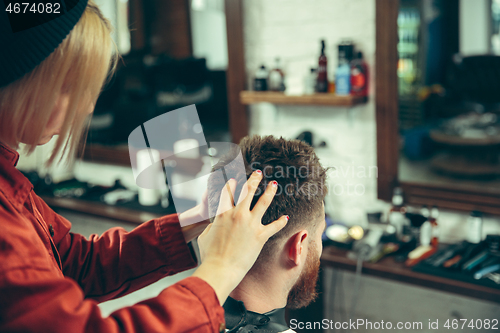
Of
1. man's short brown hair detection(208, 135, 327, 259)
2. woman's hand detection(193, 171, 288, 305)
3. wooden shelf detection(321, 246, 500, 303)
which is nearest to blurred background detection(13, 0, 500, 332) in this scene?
wooden shelf detection(321, 246, 500, 303)

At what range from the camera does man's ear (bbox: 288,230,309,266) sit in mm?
1071

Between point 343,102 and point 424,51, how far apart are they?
4.27 m

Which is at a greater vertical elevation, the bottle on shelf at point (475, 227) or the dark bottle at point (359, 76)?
the dark bottle at point (359, 76)

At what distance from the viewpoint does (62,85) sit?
75 cm

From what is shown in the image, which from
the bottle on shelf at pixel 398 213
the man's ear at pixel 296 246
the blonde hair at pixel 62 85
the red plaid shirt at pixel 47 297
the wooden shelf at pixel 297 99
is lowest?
the bottle on shelf at pixel 398 213

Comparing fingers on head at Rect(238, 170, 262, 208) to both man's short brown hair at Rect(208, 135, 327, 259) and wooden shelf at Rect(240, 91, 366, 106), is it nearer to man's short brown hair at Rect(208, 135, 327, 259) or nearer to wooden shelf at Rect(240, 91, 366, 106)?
man's short brown hair at Rect(208, 135, 327, 259)

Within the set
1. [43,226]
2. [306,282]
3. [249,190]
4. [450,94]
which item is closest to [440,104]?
[450,94]

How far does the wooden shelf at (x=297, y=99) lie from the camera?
205 centimetres

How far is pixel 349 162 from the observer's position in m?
2.26

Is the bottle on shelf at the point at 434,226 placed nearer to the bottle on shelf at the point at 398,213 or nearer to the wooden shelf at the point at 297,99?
the bottle on shelf at the point at 398,213

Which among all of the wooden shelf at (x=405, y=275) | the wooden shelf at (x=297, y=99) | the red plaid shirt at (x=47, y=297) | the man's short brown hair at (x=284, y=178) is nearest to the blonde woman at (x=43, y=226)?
the red plaid shirt at (x=47, y=297)

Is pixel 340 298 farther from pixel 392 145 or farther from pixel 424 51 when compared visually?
pixel 424 51

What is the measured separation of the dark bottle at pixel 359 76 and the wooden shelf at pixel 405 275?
0.76 meters

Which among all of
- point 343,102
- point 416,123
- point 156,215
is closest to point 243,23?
point 343,102
